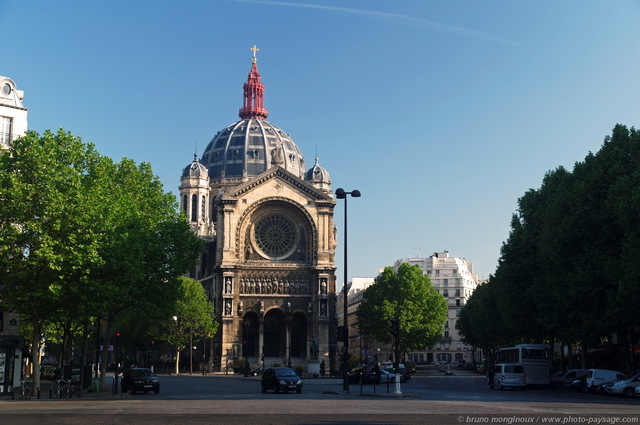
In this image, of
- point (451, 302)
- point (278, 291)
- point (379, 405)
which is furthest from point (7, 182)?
point (451, 302)

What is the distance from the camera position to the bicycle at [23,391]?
37.2 m

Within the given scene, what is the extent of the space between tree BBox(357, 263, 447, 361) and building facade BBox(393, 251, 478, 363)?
4620 cm

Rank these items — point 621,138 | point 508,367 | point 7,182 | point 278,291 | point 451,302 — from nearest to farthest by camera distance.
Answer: point 7,182, point 621,138, point 508,367, point 278,291, point 451,302

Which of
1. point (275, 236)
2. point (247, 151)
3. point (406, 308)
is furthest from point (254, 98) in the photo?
point (406, 308)

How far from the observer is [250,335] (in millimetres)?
95750

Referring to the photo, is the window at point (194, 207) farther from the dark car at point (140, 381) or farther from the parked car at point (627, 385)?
the parked car at point (627, 385)

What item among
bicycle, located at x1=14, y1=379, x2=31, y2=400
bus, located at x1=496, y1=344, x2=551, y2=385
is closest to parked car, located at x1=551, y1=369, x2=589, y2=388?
bus, located at x1=496, y1=344, x2=551, y2=385

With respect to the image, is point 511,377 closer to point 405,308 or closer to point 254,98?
point 405,308

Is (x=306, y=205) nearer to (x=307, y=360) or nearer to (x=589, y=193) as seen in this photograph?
(x=307, y=360)

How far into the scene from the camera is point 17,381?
133 feet

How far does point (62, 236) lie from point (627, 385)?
1141 inches

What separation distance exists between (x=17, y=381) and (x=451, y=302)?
4459 inches

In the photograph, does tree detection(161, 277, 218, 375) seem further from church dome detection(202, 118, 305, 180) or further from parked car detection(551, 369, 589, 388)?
church dome detection(202, 118, 305, 180)

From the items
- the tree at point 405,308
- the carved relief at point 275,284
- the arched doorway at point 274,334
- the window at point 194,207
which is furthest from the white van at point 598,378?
the window at point 194,207
